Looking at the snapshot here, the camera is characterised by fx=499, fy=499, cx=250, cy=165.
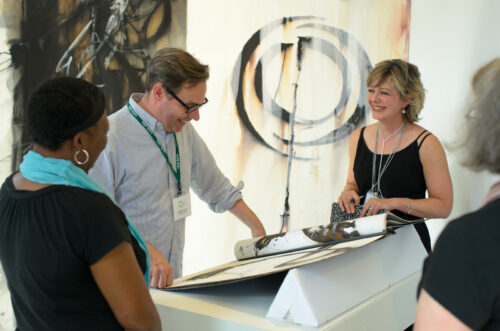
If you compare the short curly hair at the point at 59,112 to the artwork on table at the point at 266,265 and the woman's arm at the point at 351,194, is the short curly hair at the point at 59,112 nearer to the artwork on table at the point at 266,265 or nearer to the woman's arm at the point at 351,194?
the artwork on table at the point at 266,265

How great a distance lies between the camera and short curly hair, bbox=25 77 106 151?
1202mm

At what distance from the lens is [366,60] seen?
3844 millimetres

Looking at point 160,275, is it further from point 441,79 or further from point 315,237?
point 441,79

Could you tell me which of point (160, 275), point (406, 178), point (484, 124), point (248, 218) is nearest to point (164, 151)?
point (248, 218)

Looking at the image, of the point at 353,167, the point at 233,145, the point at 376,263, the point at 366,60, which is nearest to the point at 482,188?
the point at 353,167

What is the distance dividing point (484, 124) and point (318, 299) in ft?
2.02

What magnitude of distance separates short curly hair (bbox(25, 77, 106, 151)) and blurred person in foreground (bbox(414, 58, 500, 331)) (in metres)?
0.86

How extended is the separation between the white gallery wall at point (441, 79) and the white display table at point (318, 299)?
1.11m

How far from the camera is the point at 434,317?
856 mm

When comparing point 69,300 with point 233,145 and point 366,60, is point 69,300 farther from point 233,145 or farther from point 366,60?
point 366,60

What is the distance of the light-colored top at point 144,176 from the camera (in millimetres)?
1983

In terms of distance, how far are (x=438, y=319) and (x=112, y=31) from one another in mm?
2451

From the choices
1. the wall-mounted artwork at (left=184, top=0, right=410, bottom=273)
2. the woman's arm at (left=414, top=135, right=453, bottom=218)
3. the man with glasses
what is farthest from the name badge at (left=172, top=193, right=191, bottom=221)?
the wall-mounted artwork at (left=184, top=0, right=410, bottom=273)

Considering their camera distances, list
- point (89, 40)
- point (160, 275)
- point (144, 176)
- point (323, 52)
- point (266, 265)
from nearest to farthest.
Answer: point (266, 265) < point (160, 275) < point (144, 176) < point (89, 40) < point (323, 52)
